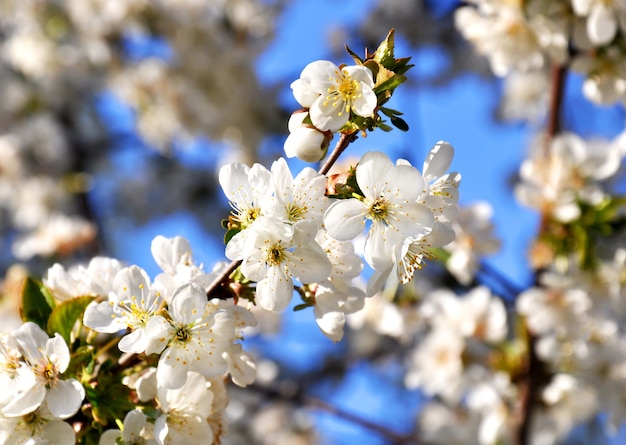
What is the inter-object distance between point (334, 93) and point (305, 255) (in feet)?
0.78

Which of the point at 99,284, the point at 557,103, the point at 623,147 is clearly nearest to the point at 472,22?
the point at 557,103

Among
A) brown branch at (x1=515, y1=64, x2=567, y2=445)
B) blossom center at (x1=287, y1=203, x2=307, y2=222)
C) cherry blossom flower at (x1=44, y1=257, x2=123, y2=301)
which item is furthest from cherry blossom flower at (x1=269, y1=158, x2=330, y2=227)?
brown branch at (x1=515, y1=64, x2=567, y2=445)

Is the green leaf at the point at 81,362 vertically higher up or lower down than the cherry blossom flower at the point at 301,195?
lower down

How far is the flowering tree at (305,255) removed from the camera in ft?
3.41

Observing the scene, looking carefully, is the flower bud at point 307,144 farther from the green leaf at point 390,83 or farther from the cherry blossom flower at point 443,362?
the cherry blossom flower at point 443,362

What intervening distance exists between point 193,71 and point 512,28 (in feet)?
8.57

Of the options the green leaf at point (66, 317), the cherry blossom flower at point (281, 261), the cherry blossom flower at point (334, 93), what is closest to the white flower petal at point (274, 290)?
the cherry blossom flower at point (281, 261)

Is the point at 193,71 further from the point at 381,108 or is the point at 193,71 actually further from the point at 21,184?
the point at 381,108

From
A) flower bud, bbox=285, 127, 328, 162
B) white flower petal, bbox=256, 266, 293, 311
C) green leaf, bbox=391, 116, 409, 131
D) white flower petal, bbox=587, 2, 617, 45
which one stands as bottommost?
white flower petal, bbox=256, 266, 293, 311

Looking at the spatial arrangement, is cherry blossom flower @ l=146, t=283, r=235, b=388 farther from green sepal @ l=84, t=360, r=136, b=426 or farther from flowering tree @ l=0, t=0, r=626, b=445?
green sepal @ l=84, t=360, r=136, b=426

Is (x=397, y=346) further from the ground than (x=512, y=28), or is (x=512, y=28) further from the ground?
(x=397, y=346)

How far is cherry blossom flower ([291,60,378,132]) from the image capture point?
1.02 metres

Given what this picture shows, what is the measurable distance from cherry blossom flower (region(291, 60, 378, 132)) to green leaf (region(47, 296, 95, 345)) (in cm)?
50

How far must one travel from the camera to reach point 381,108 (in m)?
1.04
